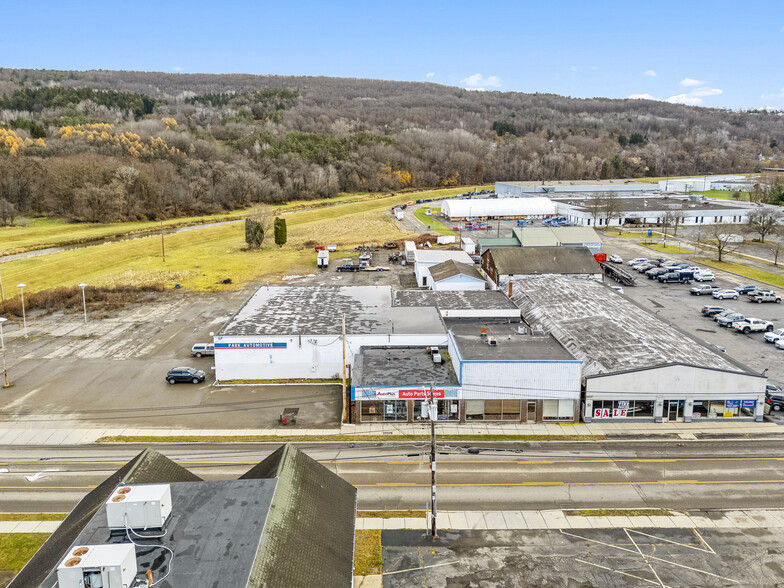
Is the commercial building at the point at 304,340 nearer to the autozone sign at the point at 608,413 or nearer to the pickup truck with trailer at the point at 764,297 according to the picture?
the autozone sign at the point at 608,413

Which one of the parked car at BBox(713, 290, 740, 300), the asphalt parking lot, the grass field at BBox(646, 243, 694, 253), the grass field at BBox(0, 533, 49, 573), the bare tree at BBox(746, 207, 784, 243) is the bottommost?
the grass field at BBox(0, 533, 49, 573)

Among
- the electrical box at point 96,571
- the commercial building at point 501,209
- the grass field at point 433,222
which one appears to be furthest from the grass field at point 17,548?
the commercial building at point 501,209

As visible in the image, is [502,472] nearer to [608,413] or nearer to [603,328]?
[608,413]

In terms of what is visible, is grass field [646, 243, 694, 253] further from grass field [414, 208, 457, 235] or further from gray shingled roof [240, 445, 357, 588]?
gray shingled roof [240, 445, 357, 588]

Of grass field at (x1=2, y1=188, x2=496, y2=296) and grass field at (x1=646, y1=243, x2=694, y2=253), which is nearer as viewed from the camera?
grass field at (x1=2, y1=188, x2=496, y2=296)

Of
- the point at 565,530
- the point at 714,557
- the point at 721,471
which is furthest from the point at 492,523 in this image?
the point at 721,471

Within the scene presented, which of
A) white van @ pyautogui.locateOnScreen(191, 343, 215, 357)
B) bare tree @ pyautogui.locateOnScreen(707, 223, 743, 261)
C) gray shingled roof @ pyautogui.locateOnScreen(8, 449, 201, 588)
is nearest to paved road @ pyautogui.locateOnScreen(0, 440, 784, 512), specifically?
gray shingled roof @ pyautogui.locateOnScreen(8, 449, 201, 588)
